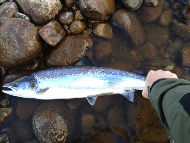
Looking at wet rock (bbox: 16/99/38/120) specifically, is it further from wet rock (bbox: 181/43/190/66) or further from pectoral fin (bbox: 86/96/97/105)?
wet rock (bbox: 181/43/190/66)

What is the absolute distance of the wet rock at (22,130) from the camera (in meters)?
3.77

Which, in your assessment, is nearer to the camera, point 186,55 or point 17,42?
point 17,42

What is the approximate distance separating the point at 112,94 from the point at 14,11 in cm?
331

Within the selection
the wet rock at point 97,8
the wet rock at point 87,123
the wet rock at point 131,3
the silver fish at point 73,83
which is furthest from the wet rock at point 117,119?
the wet rock at point 131,3

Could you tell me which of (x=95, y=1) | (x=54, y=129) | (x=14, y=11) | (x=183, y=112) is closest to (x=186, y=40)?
(x=95, y=1)

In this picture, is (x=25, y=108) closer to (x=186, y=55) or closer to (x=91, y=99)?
(x=91, y=99)

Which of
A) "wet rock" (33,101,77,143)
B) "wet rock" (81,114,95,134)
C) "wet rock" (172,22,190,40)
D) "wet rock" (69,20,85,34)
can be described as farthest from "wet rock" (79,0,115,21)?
"wet rock" (81,114,95,134)

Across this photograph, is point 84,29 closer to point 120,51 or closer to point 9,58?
point 120,51

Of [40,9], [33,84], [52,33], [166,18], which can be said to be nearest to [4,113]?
[33,84]

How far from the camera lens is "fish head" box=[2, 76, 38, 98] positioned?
136 inches

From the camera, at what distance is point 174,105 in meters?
1.69

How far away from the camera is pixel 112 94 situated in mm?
4066

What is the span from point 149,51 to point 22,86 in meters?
3.48

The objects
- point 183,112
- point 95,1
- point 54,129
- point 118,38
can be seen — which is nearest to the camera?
point 183,112
